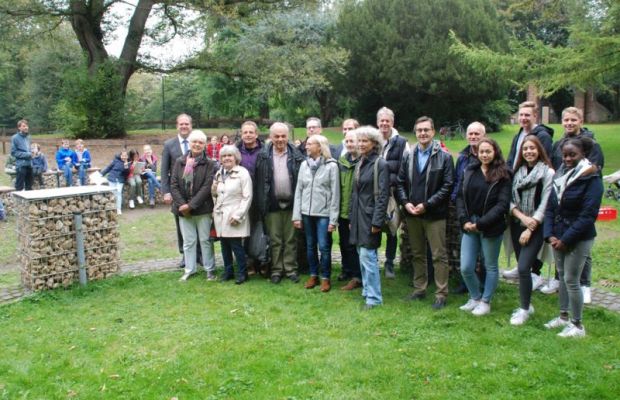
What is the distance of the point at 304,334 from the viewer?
525 cm

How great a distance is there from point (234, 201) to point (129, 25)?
19231 mm

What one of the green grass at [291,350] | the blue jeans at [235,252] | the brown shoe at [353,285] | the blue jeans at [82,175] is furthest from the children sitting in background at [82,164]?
the brown shoe at [353,285]

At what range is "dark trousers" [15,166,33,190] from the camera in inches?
493

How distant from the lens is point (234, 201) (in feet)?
21.9

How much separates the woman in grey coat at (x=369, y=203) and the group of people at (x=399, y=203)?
1cm

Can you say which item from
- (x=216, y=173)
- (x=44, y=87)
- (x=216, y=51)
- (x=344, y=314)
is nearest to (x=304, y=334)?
(x=344, y=314)

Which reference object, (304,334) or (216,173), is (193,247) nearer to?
(216,173)

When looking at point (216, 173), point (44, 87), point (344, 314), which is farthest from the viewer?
point (44, 87)

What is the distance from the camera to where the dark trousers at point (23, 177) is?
12.5m

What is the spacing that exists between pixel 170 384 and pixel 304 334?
1.33m

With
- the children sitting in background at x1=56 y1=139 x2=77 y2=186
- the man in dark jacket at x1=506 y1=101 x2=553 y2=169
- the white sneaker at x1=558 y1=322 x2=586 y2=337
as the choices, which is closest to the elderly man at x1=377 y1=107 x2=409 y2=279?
the man in dark jacket at x1=506 y1=101 x2=553 y2=169

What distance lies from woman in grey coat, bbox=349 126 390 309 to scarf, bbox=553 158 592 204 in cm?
153

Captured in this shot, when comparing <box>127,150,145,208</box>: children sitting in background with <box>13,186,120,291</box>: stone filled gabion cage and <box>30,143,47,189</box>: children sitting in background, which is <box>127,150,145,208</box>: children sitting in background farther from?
<box>13,186,120,291</box>: stone filled gabion cage

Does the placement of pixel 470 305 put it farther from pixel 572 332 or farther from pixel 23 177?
pixel 23 177
